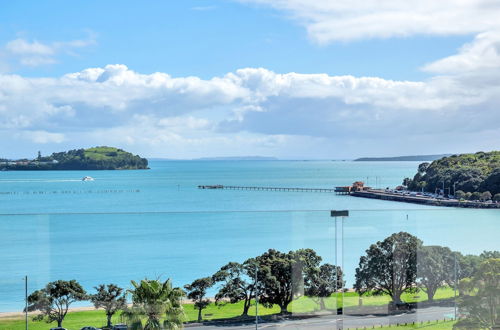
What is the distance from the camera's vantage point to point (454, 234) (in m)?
4.02

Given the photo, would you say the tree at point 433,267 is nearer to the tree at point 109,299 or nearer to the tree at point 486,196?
the tree at point 109,299

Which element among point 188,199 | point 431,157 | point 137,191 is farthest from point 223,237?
point 431,157

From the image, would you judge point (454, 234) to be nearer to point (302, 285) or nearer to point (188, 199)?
point (302, 285)

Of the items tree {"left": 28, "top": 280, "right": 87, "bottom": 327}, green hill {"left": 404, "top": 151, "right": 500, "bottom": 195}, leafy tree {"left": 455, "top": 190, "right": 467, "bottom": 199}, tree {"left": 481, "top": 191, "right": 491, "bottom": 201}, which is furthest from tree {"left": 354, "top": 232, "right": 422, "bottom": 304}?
leafy tree {"left": 455, "top": 190, "right": 467, "bottom": 199}

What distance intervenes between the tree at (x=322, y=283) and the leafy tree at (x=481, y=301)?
83 centimetres

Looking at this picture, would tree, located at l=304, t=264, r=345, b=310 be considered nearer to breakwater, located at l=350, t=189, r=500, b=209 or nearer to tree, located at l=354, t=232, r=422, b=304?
tree, located at l=354, t=232, r=422, b=304

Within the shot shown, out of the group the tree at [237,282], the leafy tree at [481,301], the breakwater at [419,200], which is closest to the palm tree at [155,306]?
the tree at [237,282]

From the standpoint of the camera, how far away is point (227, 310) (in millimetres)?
3631

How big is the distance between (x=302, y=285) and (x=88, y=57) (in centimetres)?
5444

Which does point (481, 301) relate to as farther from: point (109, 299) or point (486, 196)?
point (486, 196)

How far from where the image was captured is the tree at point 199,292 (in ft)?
11.8

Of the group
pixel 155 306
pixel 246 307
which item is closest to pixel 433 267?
pixel 246 307

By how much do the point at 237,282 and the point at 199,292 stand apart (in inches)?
9.9

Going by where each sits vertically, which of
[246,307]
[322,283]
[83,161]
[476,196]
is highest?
[83,161]
